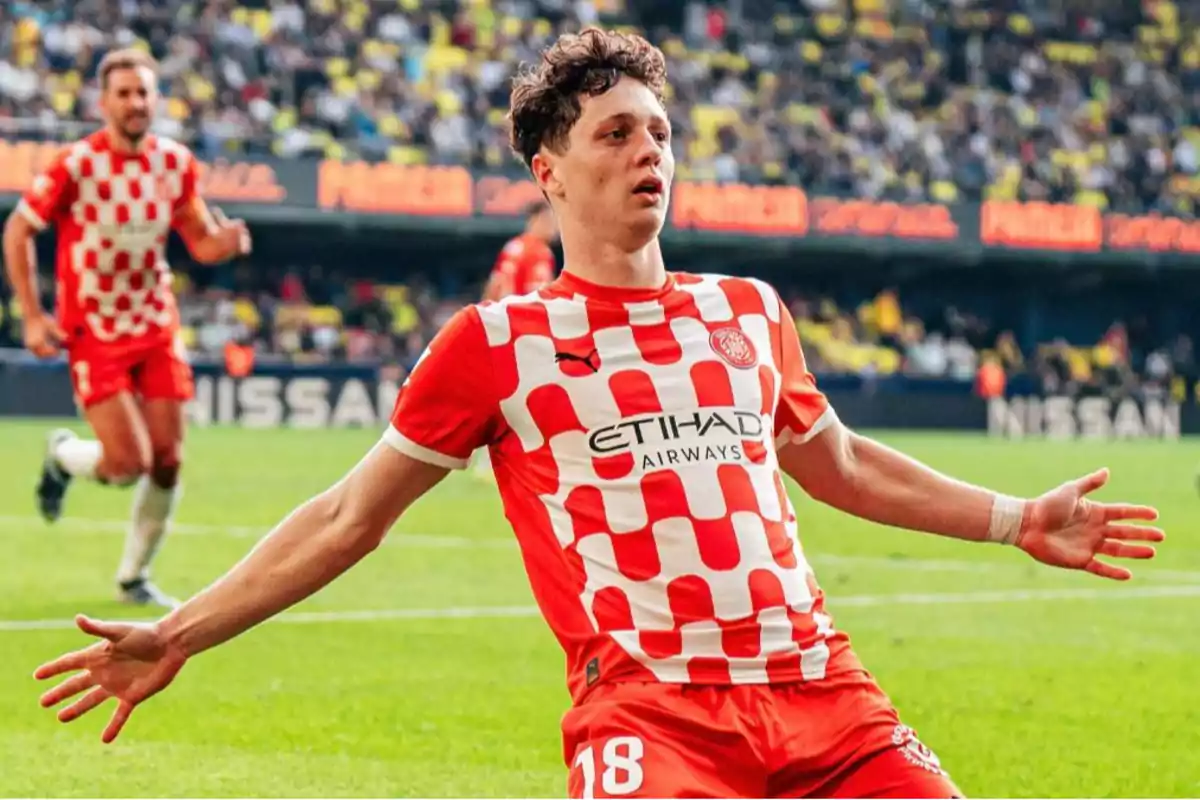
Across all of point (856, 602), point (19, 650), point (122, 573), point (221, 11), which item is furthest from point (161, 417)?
point (221, 11)

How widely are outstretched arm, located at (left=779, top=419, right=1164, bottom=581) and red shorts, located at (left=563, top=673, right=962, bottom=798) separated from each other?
655 millimetres

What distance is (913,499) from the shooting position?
430cm

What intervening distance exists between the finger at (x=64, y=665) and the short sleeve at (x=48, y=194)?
656 cm

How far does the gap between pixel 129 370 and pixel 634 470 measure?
21.9 ft

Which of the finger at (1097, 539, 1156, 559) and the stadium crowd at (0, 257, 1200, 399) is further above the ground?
the finger at (1097, 539, 1156, 559)

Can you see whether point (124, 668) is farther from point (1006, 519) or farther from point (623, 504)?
point (1006, 519)

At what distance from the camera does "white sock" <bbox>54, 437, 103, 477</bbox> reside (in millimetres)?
10672

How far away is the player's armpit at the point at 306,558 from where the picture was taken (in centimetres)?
392

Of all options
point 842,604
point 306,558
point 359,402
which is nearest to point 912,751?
point 306,558

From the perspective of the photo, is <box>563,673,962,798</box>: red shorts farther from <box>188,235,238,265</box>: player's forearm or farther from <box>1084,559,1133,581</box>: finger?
<box>188,235,238,265</box>: player's forearm

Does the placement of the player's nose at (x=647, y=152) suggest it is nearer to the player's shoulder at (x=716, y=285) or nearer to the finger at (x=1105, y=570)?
the player's shoulder at (x=716, y=285)

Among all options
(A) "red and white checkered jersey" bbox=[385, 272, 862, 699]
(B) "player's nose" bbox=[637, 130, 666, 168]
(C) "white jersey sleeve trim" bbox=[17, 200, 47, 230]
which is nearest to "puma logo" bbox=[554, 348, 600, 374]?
(A) "red and white checkered jersey" bbox=[385, 272, 862, 699]

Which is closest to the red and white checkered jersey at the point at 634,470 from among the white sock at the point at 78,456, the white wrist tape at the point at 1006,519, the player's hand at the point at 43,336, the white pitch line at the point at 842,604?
the white wrist tape at the point at 1006,519

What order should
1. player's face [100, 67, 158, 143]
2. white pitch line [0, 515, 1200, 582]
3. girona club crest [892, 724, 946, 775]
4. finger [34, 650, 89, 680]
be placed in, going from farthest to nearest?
white pitch line [0, 515, 1200, 582]
player's face [100, 67, 158, 143]
finger [34, 650, 89, 680]
girona club crest [892, 724, 946, 775]
